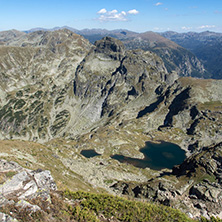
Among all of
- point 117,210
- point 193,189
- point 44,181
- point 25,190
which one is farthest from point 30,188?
point 193,189

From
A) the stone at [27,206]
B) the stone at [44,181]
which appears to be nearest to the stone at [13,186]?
the stone at [44,181]

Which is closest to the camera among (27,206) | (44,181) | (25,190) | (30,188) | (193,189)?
(27,206)

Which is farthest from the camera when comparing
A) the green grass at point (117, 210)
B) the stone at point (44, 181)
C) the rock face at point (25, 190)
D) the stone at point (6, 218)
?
the stone at point (44, 181)

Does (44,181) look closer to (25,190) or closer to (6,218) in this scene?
(25,190)

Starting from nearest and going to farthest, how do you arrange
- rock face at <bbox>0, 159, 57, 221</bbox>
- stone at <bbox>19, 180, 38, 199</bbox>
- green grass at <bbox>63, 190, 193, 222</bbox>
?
rock face at <bbox>0, 159, 57, 221</bbox> → stone at <bbox>19, 180, 38, 199</bbox> → green grass at <bbox>63, 190, 193, 222</bbox>

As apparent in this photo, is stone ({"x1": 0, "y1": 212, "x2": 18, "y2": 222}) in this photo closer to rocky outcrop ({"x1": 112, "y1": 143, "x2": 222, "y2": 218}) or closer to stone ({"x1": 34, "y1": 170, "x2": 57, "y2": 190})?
stone ({"x1": 34, "y1": 170, "x2": 57, "y2": 190})

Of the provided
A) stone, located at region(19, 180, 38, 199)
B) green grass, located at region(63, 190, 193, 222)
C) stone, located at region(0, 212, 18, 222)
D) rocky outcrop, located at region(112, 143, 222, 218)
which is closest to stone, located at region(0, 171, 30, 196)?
stone, located at region(19, 180, 38, 199)

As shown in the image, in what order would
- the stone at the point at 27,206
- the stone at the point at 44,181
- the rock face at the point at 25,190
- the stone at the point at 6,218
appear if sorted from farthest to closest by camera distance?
1. the stone at the point at 44,181
2. the rock face at the point at 25,190
3. the stone at the point at 27,206
4. the stone at the point at 6,218

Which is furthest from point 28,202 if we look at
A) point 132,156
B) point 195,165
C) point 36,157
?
point 132,156

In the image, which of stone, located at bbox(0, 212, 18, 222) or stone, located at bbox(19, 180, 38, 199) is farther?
stone, located at bbox(19, 180, 38, 199)

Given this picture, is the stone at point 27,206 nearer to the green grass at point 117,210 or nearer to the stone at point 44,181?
the green grass at point 117,210

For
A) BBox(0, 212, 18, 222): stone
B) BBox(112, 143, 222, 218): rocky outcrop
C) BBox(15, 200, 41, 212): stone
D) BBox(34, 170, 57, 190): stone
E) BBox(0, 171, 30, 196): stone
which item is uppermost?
BBox(0, 212, 18, 222): stone

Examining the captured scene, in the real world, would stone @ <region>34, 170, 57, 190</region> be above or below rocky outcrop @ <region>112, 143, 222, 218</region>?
above

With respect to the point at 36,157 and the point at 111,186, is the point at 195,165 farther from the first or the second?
the point at 36,157
